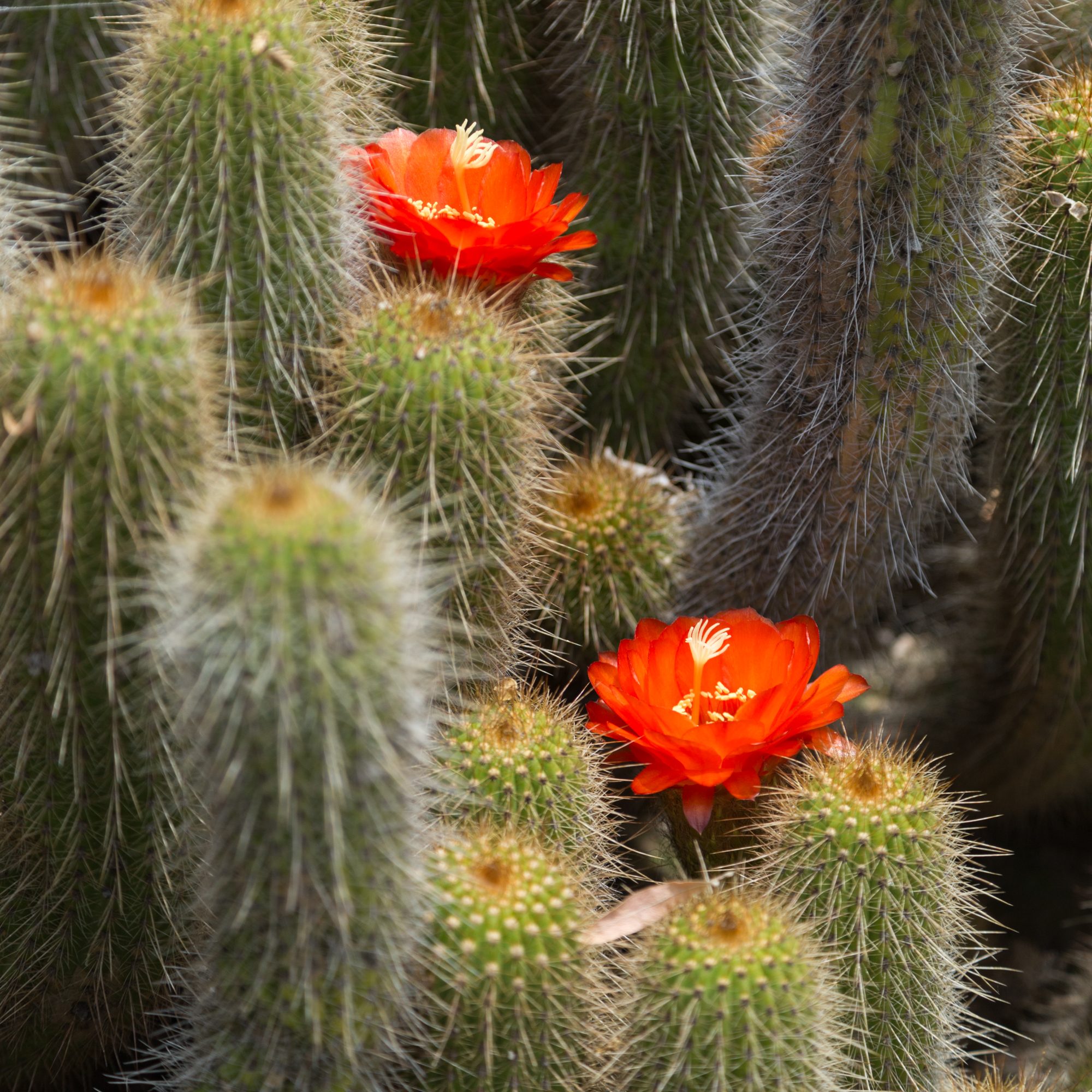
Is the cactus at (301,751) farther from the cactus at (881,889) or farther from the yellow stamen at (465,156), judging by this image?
the yellow stamen at (465,156)

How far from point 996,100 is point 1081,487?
56 centimetres

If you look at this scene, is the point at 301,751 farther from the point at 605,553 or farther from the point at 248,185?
the point at 605,553

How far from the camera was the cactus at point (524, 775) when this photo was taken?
1.21 meters

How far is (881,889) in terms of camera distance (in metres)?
1.18

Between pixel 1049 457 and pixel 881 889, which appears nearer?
pixel 881 889

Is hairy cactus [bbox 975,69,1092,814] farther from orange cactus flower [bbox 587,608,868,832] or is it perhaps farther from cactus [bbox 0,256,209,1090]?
cactus [bbox 0,256,209,1090]

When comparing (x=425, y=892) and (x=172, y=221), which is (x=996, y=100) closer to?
(x=172, y=221)

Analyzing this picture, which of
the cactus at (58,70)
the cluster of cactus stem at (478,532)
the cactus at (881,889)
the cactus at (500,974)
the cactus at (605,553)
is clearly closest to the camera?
the cluster of cactus stem at (478,532)

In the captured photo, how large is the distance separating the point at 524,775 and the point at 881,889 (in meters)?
0.37

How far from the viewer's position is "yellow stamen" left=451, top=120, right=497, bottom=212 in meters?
1.37

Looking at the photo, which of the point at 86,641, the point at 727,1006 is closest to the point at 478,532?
the point at 86,641

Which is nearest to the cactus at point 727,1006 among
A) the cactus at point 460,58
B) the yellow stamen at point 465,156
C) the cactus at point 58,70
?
the yellow stamen at point 465,156

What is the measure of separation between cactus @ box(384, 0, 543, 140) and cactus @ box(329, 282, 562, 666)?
652 mm

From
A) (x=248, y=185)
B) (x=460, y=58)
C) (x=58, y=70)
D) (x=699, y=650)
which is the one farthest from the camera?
(x=58, y=70)
